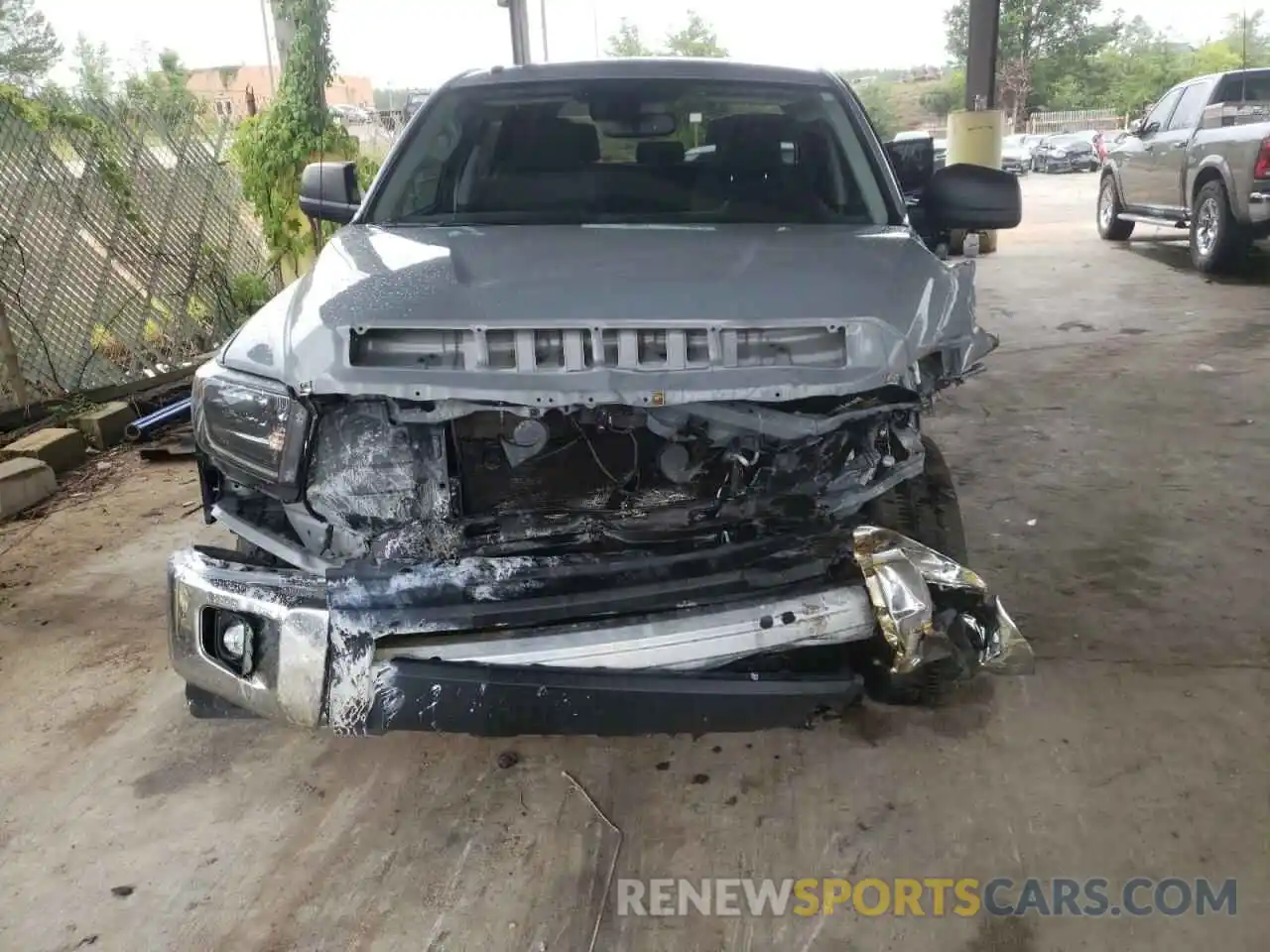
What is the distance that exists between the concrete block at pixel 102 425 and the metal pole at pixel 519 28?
A: 806 cm

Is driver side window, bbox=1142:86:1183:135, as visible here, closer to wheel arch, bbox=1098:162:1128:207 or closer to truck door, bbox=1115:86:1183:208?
truck door, bbox=1115:86:1183:208

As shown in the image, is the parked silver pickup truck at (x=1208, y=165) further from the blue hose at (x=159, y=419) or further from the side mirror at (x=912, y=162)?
the blue hose at (x=159, y=419)

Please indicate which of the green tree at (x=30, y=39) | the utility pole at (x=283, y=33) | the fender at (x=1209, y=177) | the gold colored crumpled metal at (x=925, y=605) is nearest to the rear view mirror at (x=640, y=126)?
the gold colored crumpled metal at (x=925, y=605)

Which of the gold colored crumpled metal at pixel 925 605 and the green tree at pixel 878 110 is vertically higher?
the green tree at pixel 878 110

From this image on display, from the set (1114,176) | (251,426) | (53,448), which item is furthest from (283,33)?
(1114,176)

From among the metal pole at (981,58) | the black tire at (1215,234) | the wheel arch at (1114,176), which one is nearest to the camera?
the black tire at (1215,234)

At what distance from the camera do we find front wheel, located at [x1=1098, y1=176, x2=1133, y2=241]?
11406 millimetres

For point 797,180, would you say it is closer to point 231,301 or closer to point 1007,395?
point 1007,395

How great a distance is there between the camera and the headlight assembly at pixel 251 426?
210 centimetres

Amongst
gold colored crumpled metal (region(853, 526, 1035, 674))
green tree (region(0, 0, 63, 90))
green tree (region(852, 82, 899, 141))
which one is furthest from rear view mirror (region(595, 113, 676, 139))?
green tree (region(0, 0, 63, 90))

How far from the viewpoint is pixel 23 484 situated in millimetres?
4559

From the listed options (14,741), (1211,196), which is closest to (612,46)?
(1211,196)

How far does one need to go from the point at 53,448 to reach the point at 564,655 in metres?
4.10

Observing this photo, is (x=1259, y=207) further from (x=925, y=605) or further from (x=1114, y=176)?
(x=925, y=605)
